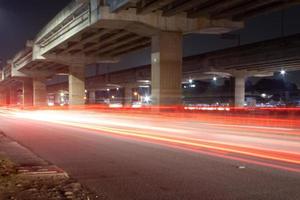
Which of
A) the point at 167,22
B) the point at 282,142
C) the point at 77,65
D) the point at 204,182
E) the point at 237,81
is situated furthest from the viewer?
the point at 237,81

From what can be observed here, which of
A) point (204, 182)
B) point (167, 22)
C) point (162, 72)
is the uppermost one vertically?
point (167, 22)

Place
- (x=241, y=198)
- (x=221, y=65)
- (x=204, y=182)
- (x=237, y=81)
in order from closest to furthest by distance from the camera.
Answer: (x=241, y=198), (x=204, y=182), (x=221, y=65), (x=237, y=81)

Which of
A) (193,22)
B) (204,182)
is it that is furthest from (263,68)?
(204,182)

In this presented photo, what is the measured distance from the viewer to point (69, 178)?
9977 millimetres

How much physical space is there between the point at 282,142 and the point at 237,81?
6550cm

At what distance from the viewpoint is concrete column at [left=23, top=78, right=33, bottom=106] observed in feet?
307

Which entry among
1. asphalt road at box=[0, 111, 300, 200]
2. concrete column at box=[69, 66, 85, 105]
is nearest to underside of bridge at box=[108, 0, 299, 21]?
asphalt road at box=[0, 111, 300, 200]

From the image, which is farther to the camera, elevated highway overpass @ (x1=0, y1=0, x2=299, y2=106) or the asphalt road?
elevated highway overpass @ (x1=0, y1=0, x2=299, y2=106)

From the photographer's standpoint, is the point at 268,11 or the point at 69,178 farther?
the point at 268,11

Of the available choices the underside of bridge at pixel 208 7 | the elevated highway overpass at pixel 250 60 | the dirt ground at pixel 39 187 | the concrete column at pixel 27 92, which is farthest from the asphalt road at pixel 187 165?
the concrete column at pixel 27 92

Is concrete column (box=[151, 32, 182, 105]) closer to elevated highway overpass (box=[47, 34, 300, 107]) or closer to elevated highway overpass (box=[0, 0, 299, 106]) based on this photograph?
elevated highway overpass (box=[0, 0, 299, 106])

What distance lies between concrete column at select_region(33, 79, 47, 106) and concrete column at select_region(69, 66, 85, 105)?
21.2 m

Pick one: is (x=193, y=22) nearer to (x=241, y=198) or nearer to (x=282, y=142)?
(x=282, y=142)

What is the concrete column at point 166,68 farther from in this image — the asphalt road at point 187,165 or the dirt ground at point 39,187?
the dirt ground at point 39,187
